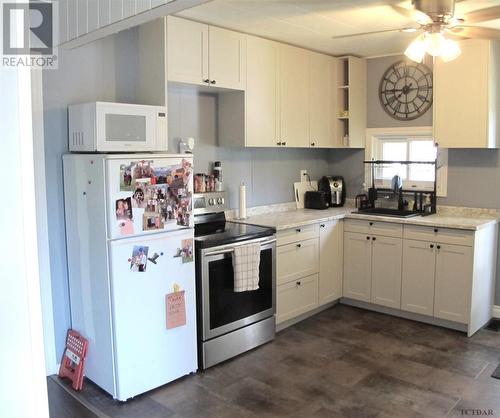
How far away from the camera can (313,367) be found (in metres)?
3.39

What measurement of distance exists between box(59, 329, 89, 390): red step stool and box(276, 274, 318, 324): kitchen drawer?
1.54 m

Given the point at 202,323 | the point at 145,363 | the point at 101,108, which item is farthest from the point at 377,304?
the point at 101,108

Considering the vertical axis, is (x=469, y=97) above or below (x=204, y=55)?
below

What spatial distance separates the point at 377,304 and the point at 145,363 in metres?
2.32

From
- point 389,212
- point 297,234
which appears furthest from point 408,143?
point 297,234

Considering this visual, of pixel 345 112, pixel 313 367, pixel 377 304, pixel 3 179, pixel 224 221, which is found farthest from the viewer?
pixel 345 112

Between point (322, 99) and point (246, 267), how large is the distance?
6.82ft

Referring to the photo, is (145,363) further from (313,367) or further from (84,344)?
(313,367)

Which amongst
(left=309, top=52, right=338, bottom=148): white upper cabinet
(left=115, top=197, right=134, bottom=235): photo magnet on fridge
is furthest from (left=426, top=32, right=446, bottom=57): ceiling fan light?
(left=115, top=197, right=134, bottom=235): photo magnet on fridge

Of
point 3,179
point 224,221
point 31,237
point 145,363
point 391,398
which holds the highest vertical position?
point 3,179

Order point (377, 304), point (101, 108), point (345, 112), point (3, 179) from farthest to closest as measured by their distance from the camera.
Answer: point (345, 112) → point (377, 304) → point (101, 108) → point (3, 179)

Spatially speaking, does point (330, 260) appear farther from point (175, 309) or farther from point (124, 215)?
point (124, 215)

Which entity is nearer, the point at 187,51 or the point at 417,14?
the point at 417,14

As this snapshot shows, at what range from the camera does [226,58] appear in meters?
3.71
